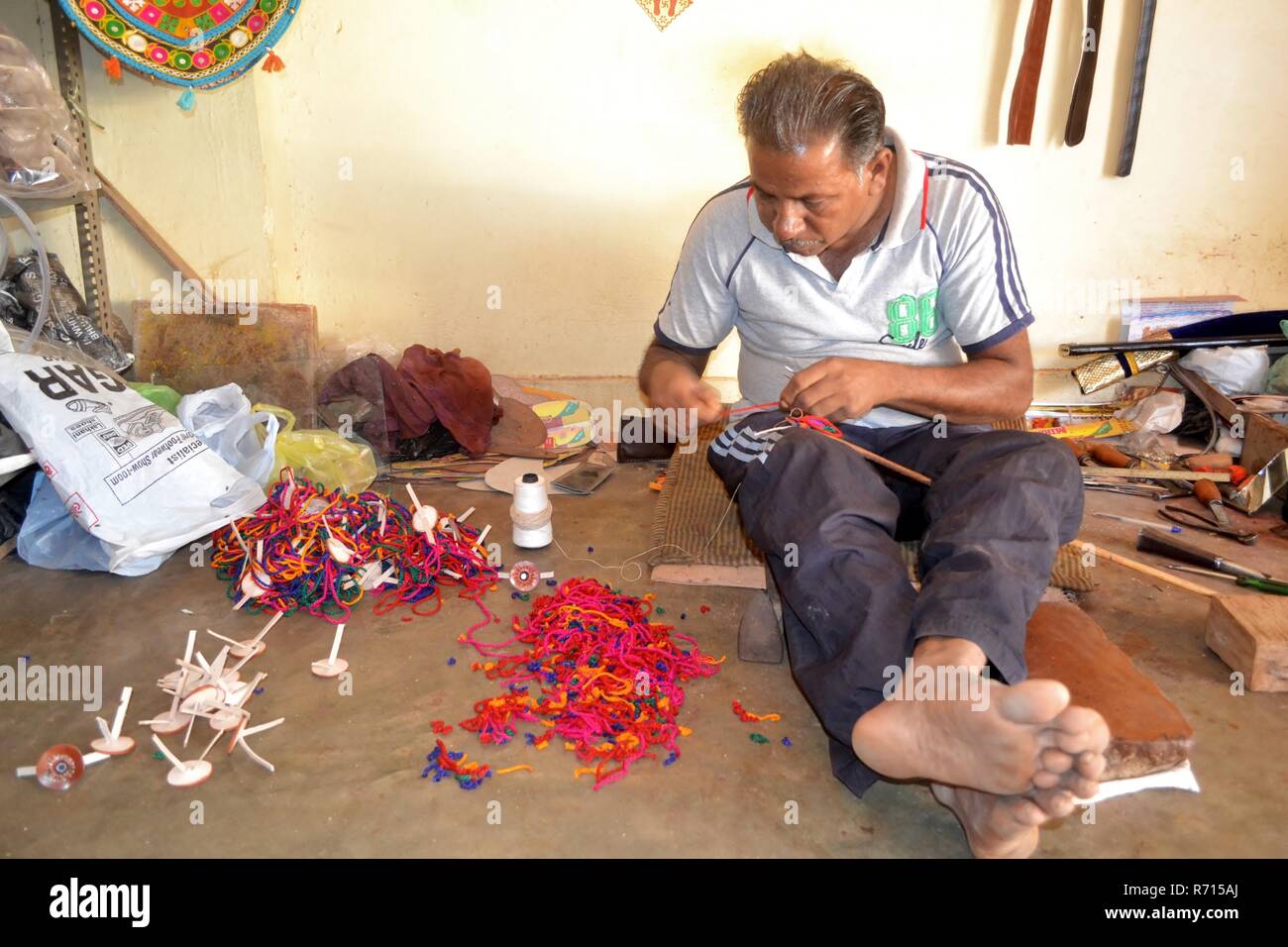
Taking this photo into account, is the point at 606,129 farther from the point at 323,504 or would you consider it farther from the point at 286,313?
the point at 323,504

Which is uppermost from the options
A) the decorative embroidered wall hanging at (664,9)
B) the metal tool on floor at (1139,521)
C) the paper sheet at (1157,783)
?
the decorative embroidered wall hanging at (664,9)

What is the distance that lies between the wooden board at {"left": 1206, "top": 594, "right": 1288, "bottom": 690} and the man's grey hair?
46.1 inches

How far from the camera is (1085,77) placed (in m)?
3.42

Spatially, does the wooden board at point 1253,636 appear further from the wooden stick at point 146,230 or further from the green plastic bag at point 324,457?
the wooden stick at point 146,230

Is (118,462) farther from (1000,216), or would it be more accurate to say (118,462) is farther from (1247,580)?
(1247,580)

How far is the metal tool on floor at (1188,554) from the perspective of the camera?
2.39 m

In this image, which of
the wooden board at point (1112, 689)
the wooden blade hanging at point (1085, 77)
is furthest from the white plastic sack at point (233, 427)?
the wooden blade hanging at point (1085, 77)

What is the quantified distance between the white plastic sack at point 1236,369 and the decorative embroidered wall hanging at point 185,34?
3322mm

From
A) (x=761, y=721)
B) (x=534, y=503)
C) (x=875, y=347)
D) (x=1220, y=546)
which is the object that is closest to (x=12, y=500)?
(x=534, y=503)

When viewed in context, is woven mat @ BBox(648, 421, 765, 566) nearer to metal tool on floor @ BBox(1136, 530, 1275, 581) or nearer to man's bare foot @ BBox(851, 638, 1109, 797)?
man's bare foot @ BBox(851, 638, 1109, 797)

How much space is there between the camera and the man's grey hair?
1.83 metres

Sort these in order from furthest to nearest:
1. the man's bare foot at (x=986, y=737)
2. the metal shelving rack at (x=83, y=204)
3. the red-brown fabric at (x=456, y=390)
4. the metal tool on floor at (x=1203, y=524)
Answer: the red-brown fabric at (x=456, y=390), the metal shelving rack at (x=83, y=204), the metal tool on floor at (x=1203, y=524), the man's bare foot at (x=986, y=737)

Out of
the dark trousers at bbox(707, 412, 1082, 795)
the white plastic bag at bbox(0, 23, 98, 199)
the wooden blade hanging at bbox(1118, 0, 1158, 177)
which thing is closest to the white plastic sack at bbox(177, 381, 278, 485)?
the white plastic bag at bbox(0, 23, 98, 199)

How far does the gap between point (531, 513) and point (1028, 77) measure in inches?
91.9
